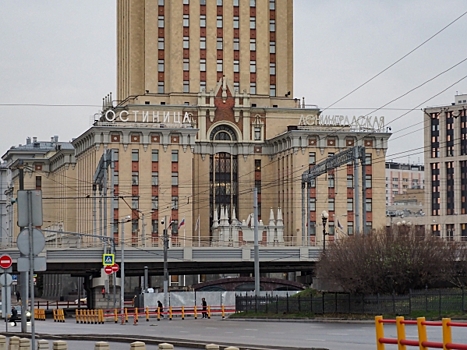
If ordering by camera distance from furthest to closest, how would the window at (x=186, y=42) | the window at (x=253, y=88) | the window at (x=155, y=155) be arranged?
the window at (x=253, y=88), the window at (x=186, y=42), the window at (x=155, y=155)

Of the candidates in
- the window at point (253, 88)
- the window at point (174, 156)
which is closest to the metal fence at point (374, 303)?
the window at point (174, 156)

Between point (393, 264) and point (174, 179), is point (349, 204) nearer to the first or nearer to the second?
point (174, 179)

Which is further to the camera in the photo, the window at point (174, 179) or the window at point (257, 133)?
the window at point (257, 133)

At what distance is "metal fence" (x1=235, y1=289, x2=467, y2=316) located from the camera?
164 ft

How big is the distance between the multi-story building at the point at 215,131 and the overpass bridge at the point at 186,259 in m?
27.6

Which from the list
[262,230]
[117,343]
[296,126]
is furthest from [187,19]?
[117,343]

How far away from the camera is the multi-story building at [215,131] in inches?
5290

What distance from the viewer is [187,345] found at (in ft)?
107

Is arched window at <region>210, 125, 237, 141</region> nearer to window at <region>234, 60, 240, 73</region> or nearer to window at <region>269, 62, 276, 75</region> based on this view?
window at <region>234, 60, 240, 73</region>

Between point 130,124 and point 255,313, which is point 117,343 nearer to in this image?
point 255,313

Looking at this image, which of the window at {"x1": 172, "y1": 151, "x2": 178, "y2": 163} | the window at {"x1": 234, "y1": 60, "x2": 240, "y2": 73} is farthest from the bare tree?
the window at {"x1": 234, "y1": 60, "x2": 240, "y2": 73}

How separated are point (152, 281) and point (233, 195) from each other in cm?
1756

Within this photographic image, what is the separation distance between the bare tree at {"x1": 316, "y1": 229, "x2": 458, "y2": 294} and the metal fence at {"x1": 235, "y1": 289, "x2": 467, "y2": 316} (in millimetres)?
2017

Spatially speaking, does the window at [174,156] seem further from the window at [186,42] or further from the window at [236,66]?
the window at [236,66]
